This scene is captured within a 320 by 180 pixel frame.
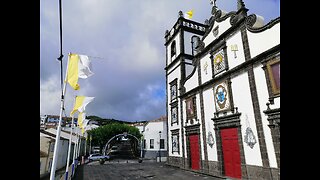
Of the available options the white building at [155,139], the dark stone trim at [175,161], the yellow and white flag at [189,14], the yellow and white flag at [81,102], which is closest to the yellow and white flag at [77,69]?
the yellow and white flag at [81,102]

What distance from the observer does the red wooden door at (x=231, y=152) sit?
38.5ft

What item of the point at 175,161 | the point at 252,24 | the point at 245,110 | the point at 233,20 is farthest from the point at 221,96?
the point at 175,161

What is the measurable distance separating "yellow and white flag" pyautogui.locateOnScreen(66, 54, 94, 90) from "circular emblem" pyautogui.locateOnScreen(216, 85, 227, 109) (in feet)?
30.9

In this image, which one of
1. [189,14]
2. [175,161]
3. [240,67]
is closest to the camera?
[240,67]

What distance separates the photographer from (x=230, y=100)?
496 inches

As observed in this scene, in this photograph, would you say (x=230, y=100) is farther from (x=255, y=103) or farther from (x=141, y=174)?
(x=141, y=174)

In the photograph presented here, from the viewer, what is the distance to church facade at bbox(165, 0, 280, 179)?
32.3ft

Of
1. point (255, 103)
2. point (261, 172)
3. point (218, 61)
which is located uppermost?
point (218, 61)

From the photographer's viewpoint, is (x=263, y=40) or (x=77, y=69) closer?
(x=77, y=69)

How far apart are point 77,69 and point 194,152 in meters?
12.8

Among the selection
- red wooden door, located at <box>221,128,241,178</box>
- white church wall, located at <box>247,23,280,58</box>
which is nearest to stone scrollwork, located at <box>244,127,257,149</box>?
red wooden door, located at <box>221,128,241,178</box>
